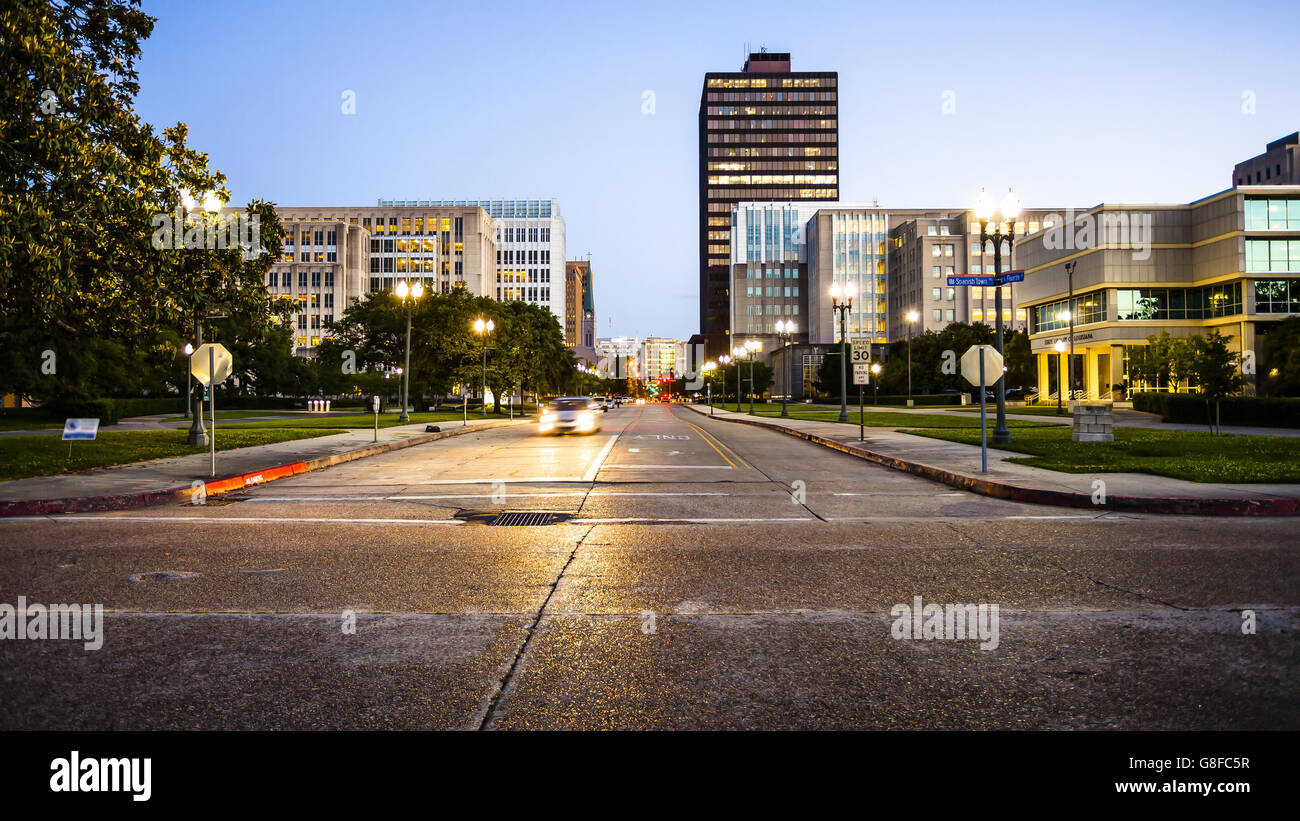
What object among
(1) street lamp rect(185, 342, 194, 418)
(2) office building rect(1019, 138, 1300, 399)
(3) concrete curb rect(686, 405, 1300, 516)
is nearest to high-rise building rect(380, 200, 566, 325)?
(2) office building rect(1019, 138, 1300, 399)

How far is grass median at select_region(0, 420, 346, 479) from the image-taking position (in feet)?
55.5

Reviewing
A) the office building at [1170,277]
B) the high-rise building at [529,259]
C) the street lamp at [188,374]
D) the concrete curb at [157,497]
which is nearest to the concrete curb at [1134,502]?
the concrete curb at [157,497]

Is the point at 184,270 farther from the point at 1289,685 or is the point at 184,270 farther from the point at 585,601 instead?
the point at 1289,685

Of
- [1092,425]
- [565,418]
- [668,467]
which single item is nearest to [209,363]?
[668,467]

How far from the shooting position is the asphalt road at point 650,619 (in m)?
4.03

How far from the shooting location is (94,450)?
21.5m

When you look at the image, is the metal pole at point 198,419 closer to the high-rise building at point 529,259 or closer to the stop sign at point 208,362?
the stop sign at point 208,362

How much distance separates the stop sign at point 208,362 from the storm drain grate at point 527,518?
7.52 meters

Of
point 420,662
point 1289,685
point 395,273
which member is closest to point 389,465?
point 420,662

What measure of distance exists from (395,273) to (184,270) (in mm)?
136932

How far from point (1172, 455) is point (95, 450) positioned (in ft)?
92.1

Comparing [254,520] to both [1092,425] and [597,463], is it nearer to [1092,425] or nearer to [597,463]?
[597,463]

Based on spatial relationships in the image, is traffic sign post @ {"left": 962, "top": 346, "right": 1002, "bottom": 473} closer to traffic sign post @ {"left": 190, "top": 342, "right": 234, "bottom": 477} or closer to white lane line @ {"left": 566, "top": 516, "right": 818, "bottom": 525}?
white lane line @ {"left": 566, "top": 516, "right": 818, "bottom": 525}
